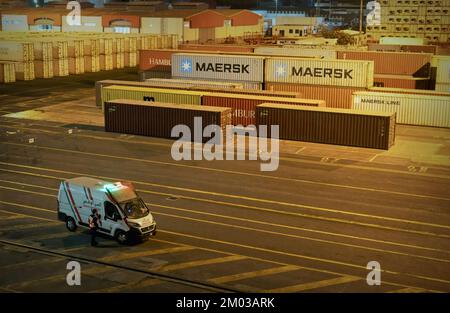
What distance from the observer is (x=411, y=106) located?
5791cm

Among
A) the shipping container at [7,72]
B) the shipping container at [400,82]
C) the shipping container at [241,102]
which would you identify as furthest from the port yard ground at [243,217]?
the shipping container at [7,72]

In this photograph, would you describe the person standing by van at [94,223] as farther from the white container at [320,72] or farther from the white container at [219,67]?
the white container at [219,67]

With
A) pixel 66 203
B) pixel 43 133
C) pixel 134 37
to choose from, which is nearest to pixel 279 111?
pixel 43 133

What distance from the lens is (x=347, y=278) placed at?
25.0m

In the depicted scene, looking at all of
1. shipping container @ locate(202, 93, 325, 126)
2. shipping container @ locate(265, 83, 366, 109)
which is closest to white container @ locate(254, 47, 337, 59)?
shipping container @ locate(265, 83, 366, 109)

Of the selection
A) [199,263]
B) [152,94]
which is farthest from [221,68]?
[199,263]

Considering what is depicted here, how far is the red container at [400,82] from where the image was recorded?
6612cm

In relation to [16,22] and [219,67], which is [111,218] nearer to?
[219,67]

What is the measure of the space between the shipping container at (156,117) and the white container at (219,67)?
38.6ft

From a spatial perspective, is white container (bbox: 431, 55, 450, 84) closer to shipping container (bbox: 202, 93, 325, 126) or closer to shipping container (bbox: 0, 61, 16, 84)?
shipping container (bbox: 202, 93, 325, 126)

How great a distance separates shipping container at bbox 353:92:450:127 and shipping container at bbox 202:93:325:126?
5.61 metres

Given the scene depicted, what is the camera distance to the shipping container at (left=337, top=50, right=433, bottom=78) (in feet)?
229

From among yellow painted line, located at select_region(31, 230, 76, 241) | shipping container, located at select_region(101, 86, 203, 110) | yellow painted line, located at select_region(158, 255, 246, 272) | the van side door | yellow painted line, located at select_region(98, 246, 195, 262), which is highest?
shipping container, located at select_region(101, 86, 203, 110)
